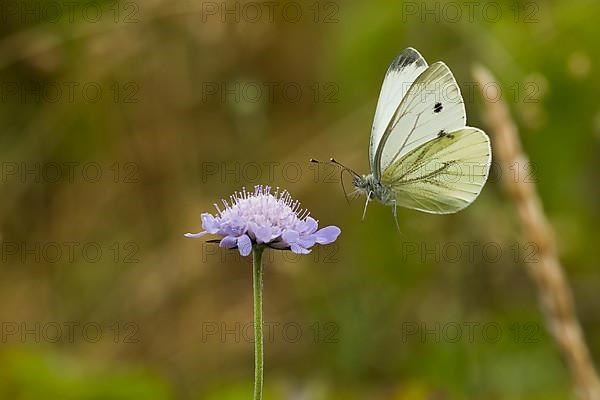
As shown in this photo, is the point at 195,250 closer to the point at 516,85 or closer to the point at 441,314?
the point at 441,314

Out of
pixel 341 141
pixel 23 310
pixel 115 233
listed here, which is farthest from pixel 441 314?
pixel 23 310

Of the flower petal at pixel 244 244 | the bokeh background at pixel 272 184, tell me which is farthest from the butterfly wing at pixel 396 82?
the flower petal at pixel 244 244

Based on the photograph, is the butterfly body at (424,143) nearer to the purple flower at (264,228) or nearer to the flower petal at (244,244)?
the purple flower at (264,228)

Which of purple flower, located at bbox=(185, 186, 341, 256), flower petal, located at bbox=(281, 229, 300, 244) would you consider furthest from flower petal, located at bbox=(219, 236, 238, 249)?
flower petal, located at bbox=(281, 229, 300, 244)

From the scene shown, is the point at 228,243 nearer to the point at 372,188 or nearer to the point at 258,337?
the point at 258,337

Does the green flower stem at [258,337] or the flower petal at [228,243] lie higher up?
the flower petal at [228,243]

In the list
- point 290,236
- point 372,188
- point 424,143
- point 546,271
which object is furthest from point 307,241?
point 546,271

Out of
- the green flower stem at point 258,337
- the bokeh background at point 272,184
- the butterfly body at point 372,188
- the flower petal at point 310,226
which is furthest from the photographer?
the bokeh background at point 272,184
